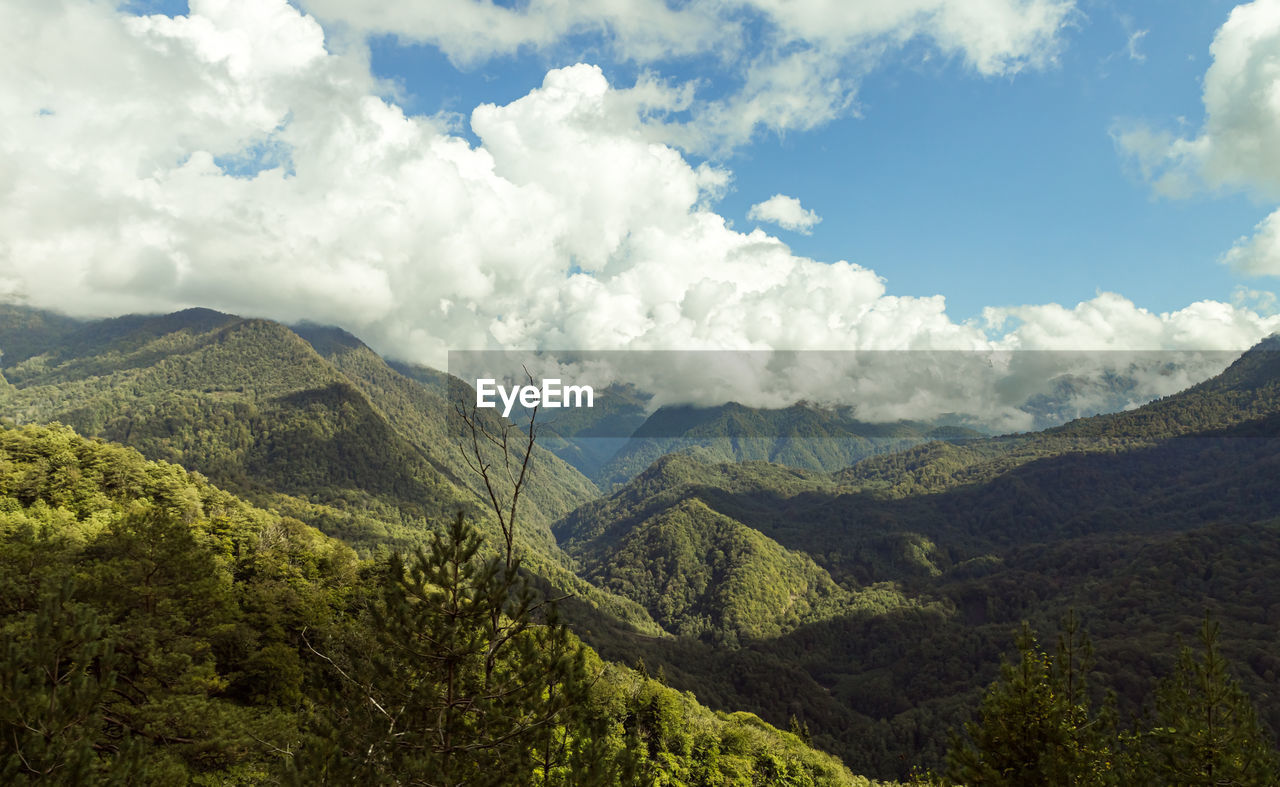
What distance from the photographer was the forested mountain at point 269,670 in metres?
10.9

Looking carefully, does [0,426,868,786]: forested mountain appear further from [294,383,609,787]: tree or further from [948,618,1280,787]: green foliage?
[948,618,1280,787]: green foliage

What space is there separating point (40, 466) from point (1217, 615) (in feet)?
872

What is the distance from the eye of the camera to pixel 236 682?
34.2 m

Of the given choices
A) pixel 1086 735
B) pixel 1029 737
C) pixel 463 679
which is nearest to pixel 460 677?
pixel 463 679

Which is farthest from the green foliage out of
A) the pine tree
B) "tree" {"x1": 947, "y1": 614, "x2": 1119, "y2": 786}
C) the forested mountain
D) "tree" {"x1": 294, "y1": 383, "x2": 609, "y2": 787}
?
the pine tree

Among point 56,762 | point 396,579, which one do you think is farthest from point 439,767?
point 56,762

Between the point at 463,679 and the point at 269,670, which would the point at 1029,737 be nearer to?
the point at 463,679

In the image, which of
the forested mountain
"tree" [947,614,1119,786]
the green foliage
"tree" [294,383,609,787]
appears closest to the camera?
the forested mountain

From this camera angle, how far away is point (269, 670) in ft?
114

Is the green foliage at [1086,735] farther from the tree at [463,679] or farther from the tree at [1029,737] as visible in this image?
the tree at [463,679]

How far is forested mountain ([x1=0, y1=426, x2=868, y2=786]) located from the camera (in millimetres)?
10945

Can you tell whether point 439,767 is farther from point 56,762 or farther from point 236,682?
point 236,682

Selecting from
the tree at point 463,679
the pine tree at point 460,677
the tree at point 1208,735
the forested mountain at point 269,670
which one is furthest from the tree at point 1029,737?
the pine tree at point 460,677

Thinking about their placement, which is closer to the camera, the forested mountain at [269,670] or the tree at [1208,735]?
the forested mountain at [269,670]
